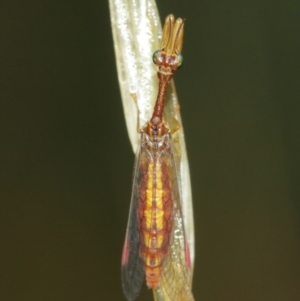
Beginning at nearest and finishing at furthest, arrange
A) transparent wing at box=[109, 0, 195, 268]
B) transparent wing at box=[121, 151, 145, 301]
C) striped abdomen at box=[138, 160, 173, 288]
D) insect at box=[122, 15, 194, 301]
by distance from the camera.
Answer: transparent wing at box=[109, 0, 195, 268], insect at box=[122, 15, 194, 301], striped abdomen at box=[138, 160, 173, 288], transparent wing at box=[121, 151, 145, 301]

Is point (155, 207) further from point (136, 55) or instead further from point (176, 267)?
point (136, 55)

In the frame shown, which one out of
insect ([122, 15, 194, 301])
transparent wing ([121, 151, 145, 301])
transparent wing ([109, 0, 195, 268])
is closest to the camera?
transparent wing ([109, 0, 195, 268])

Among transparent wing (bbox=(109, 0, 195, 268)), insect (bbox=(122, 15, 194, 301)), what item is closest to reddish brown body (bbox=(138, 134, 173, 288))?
insect (bbox=(122, 15, 194, 301))

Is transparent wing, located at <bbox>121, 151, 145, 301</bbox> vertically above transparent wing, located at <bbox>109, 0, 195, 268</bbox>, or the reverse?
transparent wing, located at <bbox>109, 0, 195, 268</bbox>

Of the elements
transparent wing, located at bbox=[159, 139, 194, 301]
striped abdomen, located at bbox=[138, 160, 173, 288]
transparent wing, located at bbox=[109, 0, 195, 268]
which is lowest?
transparent wing, located at bbox=[159, 139, 194, 301]

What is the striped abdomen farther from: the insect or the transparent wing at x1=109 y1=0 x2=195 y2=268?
the transparent wing at x1=109 y1=0 x2=195 y2=268

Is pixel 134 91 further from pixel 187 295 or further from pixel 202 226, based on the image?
pixel 202 226

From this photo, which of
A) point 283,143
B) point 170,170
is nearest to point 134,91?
point 170,170
